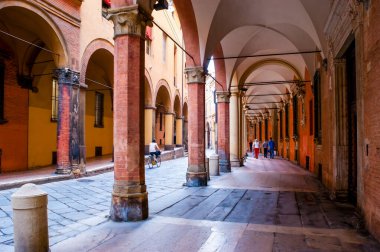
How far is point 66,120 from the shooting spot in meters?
10.1

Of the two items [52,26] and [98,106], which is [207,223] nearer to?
[52,26]

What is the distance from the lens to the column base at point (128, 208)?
5.29 metres

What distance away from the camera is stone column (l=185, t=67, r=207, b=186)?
9195 millimetres

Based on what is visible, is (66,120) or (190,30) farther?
(66,120)

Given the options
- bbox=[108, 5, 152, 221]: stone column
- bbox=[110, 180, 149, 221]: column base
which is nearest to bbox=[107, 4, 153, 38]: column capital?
bbox=[108, 5, 152, 221]: stone column

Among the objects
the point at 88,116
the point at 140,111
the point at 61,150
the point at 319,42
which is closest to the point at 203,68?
the point at 319,42

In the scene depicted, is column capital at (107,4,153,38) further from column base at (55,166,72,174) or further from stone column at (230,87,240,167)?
stone column at (230,87,240,167)

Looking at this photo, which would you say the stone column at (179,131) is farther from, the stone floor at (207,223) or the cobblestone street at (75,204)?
the stone floor at (207,223)

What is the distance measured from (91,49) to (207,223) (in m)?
8.78

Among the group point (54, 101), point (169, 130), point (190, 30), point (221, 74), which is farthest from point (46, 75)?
point (169, 130)

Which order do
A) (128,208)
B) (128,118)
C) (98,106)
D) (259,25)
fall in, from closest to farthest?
(128,208), (128,118), (259,25), (98,106)

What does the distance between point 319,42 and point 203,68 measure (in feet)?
10.7

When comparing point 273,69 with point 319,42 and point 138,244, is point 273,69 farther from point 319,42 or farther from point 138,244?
point 138,244

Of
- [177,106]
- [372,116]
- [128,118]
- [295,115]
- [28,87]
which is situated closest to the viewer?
[372,116]
